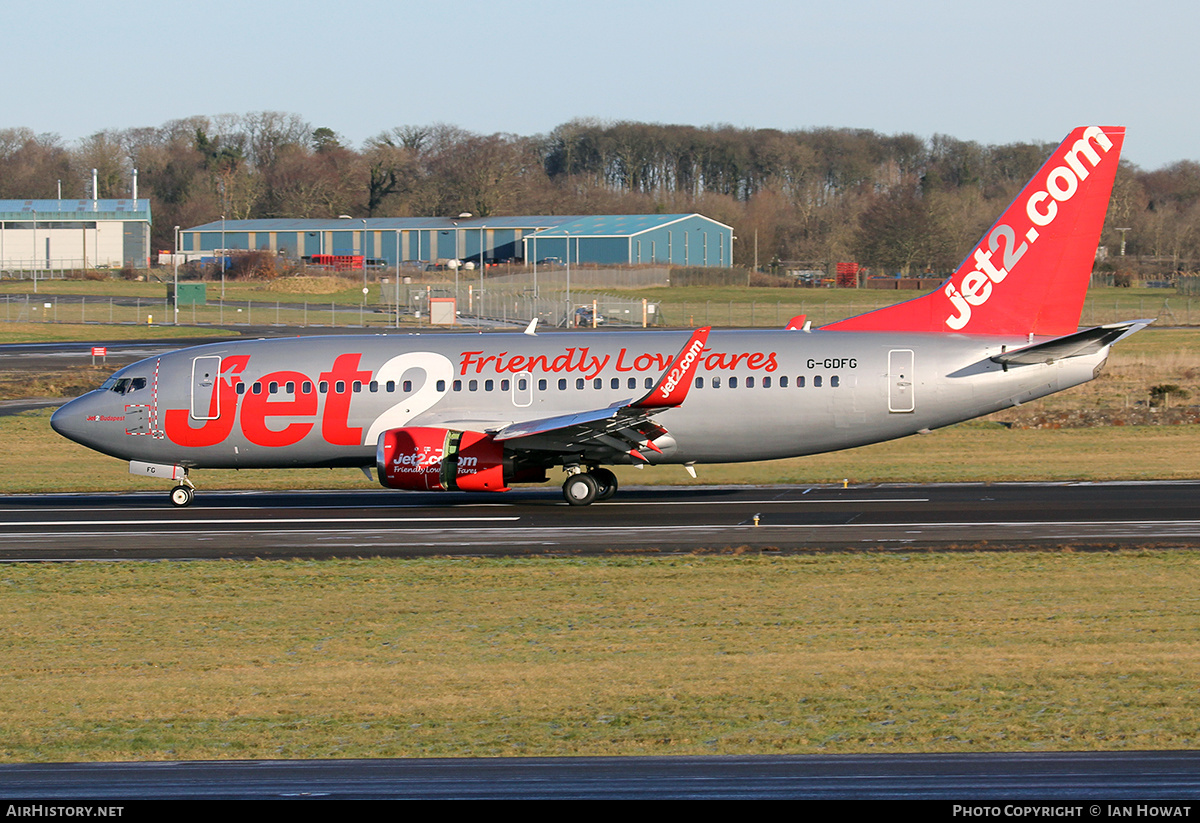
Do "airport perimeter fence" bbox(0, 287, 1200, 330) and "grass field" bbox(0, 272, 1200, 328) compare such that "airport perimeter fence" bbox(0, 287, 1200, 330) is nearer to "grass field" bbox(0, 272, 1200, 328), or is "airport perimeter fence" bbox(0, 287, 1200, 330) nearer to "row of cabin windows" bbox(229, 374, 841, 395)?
"grass field" bbox(0, 272, 1200, 328)

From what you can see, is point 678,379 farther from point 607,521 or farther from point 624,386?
point 607,521

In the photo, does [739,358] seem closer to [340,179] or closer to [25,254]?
[25,254]

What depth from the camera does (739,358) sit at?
28.7 meters

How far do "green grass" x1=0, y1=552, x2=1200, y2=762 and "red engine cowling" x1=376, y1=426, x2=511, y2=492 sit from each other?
5.66 m

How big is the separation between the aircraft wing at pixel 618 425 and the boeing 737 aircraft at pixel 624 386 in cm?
7

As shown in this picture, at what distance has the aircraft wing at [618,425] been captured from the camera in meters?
25.9

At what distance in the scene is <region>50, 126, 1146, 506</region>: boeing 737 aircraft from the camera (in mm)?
27812

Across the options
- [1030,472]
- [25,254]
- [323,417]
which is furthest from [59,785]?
[25,254]

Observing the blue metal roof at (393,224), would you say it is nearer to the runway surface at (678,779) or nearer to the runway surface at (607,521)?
the runway surface at (607,521)

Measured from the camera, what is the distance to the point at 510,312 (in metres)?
95.1

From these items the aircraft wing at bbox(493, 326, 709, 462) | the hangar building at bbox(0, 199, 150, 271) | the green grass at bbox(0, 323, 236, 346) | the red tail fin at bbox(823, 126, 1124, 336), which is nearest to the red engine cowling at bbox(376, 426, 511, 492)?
the aircraft wing at bbox(493, 326, 709, 462)

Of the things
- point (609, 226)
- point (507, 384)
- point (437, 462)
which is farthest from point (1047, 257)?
point (609, 226)

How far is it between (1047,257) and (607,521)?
1234 centimetres

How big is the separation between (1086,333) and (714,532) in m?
9.70
